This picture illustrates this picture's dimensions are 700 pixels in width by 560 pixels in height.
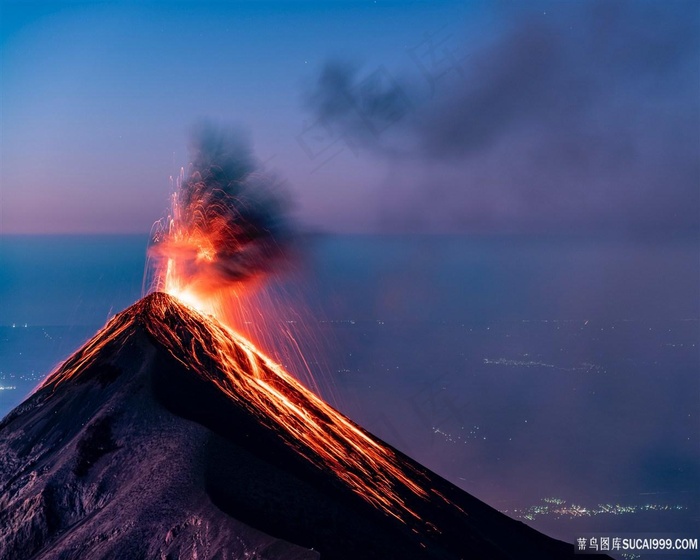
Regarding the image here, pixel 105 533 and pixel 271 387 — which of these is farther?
pixel 271 387

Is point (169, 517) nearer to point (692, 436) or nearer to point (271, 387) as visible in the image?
point (271, 387)

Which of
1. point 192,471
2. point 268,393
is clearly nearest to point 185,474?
point 192,471

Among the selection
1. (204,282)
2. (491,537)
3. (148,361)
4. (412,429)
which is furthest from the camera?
(412,429)

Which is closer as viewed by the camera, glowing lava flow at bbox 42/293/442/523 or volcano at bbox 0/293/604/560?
volcano at bbox 0/293/604/560

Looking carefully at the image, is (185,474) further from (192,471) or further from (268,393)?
(268,393)

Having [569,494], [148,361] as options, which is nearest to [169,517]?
[148,361]
